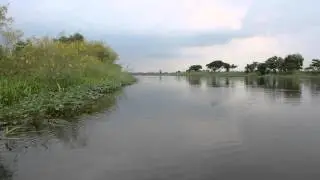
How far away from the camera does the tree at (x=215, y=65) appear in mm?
125438

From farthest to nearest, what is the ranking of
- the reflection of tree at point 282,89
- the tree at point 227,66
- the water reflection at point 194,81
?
the tree at point 227,66, the water reflection at point 194,81, the reflection of tree at point 282,89

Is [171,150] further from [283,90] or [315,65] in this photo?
[315,65]

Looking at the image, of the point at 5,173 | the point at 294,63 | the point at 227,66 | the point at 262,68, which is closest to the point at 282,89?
the point at 5,173

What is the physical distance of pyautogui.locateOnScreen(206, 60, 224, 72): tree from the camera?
125 m

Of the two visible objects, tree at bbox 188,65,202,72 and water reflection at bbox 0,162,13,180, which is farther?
tree at bbox 188,65,202,72

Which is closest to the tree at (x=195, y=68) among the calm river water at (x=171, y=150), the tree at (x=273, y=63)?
the tree at (x=273, y=63)

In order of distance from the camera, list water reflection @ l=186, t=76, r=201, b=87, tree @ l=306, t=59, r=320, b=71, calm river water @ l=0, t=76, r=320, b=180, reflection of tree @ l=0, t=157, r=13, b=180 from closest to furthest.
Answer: reflection of tree @ l=0, t=157, r=13, b=180
calm river water @ l=0, t=76, r=320, b=180
water reflection @ l=186, t=76, r=201, b=87
tree @ l=306, t=59, r=320, b=71

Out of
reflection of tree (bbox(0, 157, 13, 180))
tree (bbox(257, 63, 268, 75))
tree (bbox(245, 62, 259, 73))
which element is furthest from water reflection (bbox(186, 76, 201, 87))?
reflection of tree (bbox(0, 157, 13, 180))

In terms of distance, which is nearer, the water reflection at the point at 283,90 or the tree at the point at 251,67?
the water reflection at the point at 283,90

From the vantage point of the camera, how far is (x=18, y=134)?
41.0 ft

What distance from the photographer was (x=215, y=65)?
12612cm

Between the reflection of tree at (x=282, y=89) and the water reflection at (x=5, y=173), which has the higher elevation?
the reflection of tree at (x=282, y=89)

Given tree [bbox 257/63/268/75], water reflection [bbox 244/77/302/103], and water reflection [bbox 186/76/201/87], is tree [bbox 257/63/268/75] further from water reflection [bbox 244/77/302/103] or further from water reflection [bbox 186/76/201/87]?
water reflection [bbox 244/77/302/103]

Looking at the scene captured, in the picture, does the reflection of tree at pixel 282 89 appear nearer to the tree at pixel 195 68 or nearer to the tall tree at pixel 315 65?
the tall tree at pixel 315 65
